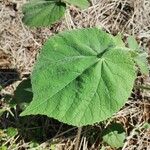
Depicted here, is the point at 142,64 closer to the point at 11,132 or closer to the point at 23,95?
the point at 23,95

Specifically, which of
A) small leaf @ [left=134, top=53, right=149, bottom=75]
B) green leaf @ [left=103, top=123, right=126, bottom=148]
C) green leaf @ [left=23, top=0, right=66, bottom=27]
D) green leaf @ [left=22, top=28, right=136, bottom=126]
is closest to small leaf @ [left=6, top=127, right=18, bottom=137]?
green leaf @ [left=103, top=123, right=126, bottom=148]

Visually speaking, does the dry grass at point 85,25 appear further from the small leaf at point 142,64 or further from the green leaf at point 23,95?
the small leaf at point 142,64

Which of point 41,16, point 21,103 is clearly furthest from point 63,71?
point 21,103

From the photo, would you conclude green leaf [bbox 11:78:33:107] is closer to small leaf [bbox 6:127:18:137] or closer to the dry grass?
small leaf [bbox 6:127:18:137]

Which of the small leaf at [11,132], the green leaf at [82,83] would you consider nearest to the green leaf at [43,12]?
the green leaf at [82,83]

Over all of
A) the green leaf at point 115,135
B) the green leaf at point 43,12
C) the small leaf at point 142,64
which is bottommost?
Result: the green leaf at point 115,135

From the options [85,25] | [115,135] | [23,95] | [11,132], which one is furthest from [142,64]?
[85,25]
